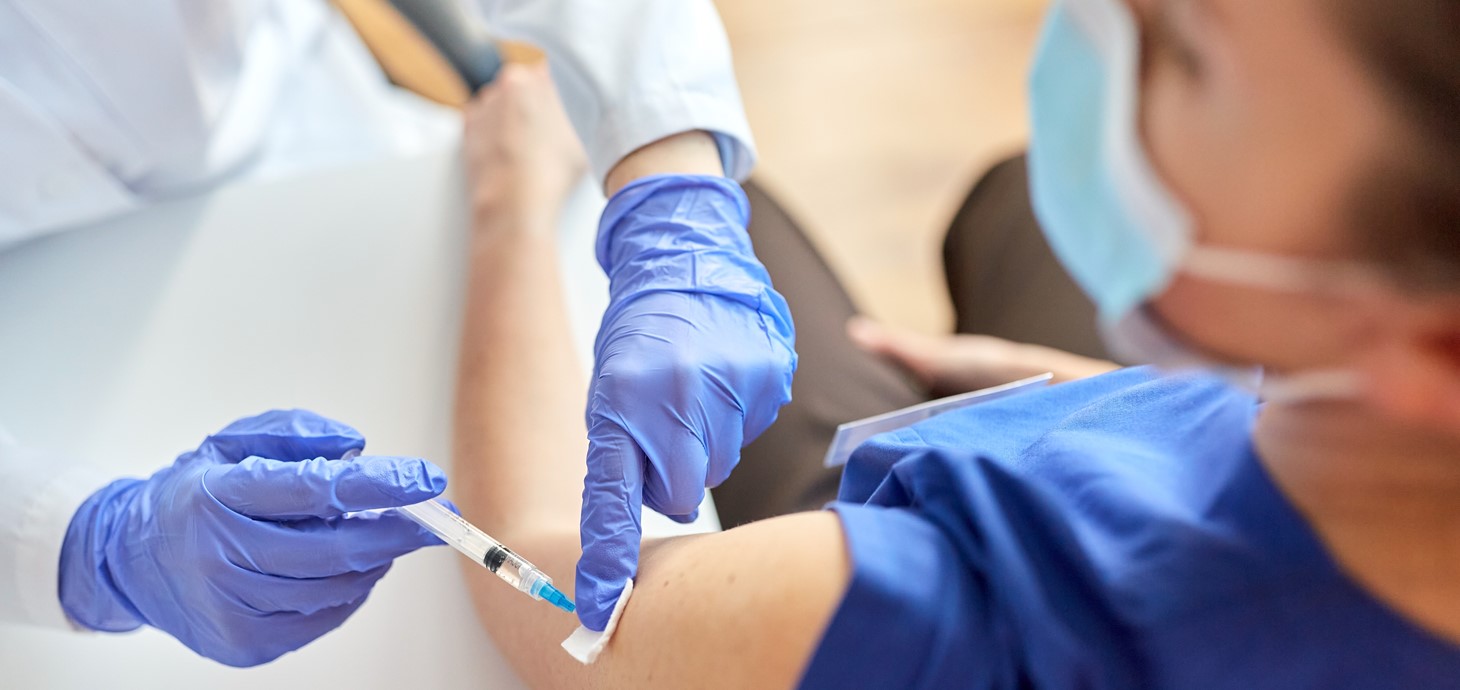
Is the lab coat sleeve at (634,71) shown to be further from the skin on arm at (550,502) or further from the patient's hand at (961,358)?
the patient's hand at (961,358)

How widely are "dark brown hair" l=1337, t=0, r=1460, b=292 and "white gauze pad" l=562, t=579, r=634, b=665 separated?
477 mm

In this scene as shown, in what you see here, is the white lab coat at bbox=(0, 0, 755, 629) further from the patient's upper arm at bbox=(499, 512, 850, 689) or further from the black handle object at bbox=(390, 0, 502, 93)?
A: the patient's upper arm at bbox=(499, 512, 850, 689)

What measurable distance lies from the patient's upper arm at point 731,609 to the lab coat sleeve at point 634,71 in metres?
0.40

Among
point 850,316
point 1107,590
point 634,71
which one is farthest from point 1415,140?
point 850,316

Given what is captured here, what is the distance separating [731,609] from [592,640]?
130mm

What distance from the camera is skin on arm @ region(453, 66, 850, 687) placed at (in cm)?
56

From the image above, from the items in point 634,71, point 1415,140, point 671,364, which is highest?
point 1415,140

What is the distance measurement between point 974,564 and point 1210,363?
172 mm

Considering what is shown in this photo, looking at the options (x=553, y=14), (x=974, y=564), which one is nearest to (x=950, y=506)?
(x=974, y=564)

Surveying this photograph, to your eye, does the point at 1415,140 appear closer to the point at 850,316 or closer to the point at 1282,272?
the point at 1282,272

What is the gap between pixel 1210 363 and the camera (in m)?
0.54

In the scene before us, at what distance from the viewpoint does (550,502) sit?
2.63 ft

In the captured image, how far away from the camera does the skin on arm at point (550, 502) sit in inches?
22.1

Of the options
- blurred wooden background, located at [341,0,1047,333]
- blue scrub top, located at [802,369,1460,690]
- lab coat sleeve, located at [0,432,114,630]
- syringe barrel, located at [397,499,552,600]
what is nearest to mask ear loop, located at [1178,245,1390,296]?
blue scrub top, located at [802,369,1460,690]
